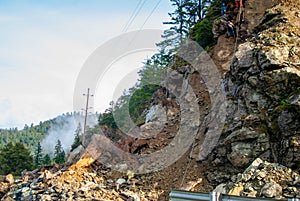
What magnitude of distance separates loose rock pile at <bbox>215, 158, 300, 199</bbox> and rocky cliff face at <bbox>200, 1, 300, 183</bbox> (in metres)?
1.75

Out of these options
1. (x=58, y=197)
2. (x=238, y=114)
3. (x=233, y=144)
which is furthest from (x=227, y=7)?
(x=58, y=197)

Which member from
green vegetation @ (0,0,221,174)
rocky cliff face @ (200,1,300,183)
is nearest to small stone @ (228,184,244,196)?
rocky cliff face @ (200,1,300,183)

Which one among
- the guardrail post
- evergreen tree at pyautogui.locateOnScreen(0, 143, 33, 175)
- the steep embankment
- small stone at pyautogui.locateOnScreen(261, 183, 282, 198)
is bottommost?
small stone at pyautogui.locateOnScreen(261, 183, 282, 198)

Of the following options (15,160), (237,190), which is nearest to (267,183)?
(237,190)

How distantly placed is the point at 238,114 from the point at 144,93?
76.4 feet

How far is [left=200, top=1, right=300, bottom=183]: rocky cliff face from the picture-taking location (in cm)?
1531

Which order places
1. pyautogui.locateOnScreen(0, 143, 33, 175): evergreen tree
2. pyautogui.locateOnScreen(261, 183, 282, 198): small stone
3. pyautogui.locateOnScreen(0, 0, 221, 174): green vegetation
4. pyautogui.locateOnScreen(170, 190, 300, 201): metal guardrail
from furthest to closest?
pyautogui.locateOnScreen(0, 143, 33, 175): evergreen tree
pyautogui.locateOnScreen(0, 0, 221, 174): green vegetation
pyautogui.locateOnScreen(261, 183, 282, 198): small stone
pyautogui.locateOnScreen(170, 190, 300, 201): metal guardrail

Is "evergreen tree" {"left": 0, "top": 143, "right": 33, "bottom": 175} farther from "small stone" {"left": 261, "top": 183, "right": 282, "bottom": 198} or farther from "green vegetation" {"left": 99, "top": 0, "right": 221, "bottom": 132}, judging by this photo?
"small stone" {"left": 261, "top": 183, "right": 282, "bottom": 198}

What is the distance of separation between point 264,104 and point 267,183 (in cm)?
535

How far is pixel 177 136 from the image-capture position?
22.1 m

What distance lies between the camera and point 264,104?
16875 millimetres

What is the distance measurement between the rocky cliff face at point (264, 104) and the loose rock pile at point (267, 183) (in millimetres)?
1752

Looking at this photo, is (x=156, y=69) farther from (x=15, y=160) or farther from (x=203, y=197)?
(x=203, y=197)

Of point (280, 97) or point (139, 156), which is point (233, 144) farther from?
point (139, 156)
